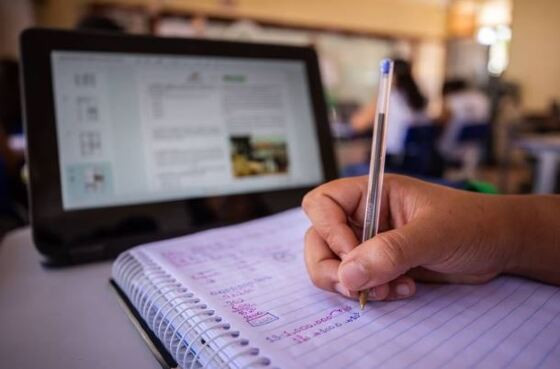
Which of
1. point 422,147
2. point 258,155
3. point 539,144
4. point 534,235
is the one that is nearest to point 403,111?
point 422,147

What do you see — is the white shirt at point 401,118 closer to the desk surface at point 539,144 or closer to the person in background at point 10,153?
the desk surface at point 539,144

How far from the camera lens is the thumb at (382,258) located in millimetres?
252

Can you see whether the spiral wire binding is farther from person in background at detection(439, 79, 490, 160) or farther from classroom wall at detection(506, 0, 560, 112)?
person in background at detection(439, 79, 490, 160)

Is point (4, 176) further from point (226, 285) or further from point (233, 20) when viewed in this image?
point (233, 20)

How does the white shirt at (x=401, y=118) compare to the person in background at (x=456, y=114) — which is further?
the person in background at (x=456, y=114)

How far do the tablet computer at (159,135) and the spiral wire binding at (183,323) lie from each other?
0.40 ft

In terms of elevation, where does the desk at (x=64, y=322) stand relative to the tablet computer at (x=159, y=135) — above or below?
below

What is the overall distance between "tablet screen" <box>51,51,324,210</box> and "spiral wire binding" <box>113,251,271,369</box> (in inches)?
5.6

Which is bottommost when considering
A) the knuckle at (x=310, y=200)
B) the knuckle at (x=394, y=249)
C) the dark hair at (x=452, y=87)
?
the knuckle at (x=394, y=249)

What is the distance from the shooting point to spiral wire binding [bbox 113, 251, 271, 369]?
22 cm

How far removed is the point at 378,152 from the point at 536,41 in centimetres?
62

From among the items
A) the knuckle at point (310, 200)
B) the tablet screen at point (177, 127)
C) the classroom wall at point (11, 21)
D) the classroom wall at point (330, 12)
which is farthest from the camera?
the classroom wall at point (330, 12)

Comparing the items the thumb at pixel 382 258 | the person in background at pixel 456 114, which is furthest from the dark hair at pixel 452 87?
the thumb at pixel 382 258

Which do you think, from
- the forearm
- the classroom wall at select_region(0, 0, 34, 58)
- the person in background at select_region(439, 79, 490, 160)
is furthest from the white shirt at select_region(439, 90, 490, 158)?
the classroom wall at select_region(0, 0, 34, 58)
